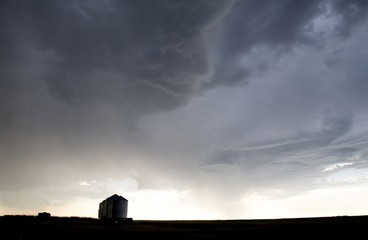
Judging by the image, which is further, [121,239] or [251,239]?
[251,239]

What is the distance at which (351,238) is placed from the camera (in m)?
32.8

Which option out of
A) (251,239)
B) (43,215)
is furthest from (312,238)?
(43,215)

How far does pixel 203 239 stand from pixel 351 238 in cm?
1668

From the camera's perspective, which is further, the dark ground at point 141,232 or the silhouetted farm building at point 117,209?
the silhouetted farm building at point 117,209

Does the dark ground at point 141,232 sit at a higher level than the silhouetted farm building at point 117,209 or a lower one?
lower

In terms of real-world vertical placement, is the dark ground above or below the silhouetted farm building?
below

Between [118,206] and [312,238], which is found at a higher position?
[118,206]

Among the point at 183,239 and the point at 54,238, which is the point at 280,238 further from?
the point at 54,238

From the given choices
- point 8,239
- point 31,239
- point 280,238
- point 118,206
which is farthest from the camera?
point 118,206

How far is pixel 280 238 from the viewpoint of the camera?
3562 cm

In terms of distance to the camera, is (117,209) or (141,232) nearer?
(141,232)

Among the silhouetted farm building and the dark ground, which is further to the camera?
the silhouetted farm building

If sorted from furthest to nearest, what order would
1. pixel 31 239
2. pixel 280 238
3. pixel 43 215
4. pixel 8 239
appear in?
1. pixel 43 215
2. pixel 280 238
3. pixel 31 239
4. pixel 8 239

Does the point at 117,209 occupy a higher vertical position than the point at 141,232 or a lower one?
higher
